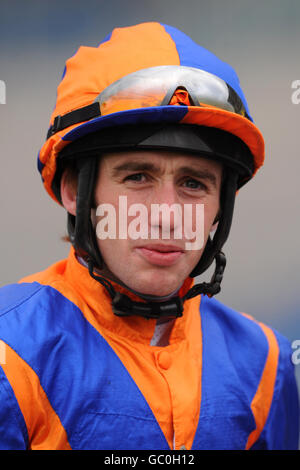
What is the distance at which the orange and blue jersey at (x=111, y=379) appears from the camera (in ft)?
4.88

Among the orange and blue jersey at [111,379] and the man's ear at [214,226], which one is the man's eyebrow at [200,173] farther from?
the orange and blue jersey at [111,379]

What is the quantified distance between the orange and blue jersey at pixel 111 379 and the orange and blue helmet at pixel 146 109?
22 centimetres

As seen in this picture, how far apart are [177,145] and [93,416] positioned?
873 mm

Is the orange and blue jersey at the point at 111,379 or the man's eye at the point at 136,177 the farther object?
the man's eye at the point at 136,177

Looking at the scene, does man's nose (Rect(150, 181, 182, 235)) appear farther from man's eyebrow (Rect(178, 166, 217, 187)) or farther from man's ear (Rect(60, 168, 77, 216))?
man's ear (Rect(60, 168, 77, 216))

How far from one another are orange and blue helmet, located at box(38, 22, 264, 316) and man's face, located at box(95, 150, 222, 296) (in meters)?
Answer: 0.05

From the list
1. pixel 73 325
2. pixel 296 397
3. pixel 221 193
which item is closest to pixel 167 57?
pixel 221 193

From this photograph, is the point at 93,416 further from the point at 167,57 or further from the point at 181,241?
the point at 167,57

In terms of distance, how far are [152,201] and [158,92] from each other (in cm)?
34

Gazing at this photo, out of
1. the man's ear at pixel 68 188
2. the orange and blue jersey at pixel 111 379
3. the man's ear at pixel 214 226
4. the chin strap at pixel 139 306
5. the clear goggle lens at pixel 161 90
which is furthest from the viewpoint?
the man's ear at pixel 214 226

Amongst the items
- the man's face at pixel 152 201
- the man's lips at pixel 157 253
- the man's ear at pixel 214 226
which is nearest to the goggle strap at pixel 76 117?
the man's face at pixel 152 201

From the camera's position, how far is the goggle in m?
1.59

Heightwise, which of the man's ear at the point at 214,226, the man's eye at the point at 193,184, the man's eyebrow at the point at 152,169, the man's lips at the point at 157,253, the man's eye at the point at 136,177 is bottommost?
the man's lips at the point at 157,253

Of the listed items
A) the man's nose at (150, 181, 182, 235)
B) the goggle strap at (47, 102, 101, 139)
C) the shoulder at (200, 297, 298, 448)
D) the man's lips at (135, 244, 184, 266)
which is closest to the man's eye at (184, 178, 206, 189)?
the man's nose at (150, 181, 182, 235)
